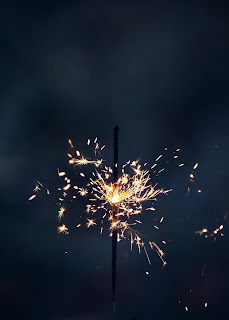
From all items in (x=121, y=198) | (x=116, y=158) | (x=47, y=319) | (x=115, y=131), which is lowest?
(x=47, y=319)

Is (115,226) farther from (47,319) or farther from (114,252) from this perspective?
(47,319)

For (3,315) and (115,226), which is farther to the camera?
(3,315)

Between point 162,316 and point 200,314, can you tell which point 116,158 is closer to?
point 162,316

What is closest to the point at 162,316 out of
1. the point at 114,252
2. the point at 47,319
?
the point at 47,319

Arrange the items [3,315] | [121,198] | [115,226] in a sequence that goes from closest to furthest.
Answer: [121,198] → [115,226] → [3,315]

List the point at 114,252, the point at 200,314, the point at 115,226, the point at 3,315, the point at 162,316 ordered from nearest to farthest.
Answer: the point at 115,226 → the point at 114,252 → the point at 3,315 → the point at 162,316 → the point at 200,314

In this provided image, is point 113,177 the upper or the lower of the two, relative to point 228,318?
upper

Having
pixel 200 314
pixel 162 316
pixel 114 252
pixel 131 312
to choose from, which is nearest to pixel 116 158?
pixel 114 252

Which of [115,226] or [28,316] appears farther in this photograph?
[28,316]

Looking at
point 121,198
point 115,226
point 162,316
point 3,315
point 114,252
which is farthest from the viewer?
point 162,316
